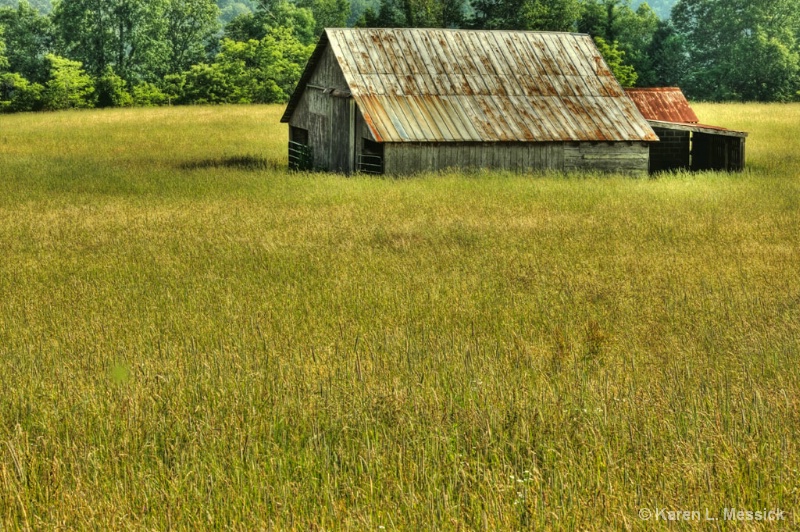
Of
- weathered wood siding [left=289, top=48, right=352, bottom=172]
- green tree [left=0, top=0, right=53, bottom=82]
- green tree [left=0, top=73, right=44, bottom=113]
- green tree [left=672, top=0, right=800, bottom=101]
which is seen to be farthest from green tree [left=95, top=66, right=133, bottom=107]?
green tree [left=672, top=0, right=800, bottom=101]

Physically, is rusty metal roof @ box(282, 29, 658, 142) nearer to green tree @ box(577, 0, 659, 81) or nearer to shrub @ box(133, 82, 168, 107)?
shrub @ box(133, 82, 168, 107)

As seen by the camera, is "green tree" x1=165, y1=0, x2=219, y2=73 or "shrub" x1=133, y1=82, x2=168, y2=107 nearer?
"shrub" x1=133, y1=82, x2=168, y2=107

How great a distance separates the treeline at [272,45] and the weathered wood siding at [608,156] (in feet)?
133

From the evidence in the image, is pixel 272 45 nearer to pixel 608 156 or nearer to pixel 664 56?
pixel 664 56

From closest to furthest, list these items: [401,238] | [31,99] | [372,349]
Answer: [372,349], [401,238], [31,99]

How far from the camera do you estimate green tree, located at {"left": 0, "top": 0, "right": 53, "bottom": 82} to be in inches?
3076

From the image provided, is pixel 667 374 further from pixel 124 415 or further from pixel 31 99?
pixel 31 99

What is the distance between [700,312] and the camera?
10.3 m

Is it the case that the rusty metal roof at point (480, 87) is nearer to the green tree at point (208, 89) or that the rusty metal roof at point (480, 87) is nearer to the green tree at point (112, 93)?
the green tree at point (208, 89)

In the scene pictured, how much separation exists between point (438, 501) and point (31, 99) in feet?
198

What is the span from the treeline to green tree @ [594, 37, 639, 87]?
10cm

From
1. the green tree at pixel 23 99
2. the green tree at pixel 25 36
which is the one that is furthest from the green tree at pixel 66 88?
the green tree at pixel 25 36

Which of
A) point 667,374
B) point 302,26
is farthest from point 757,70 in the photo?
point 667,374

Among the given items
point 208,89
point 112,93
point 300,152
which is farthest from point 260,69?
point 300,152
